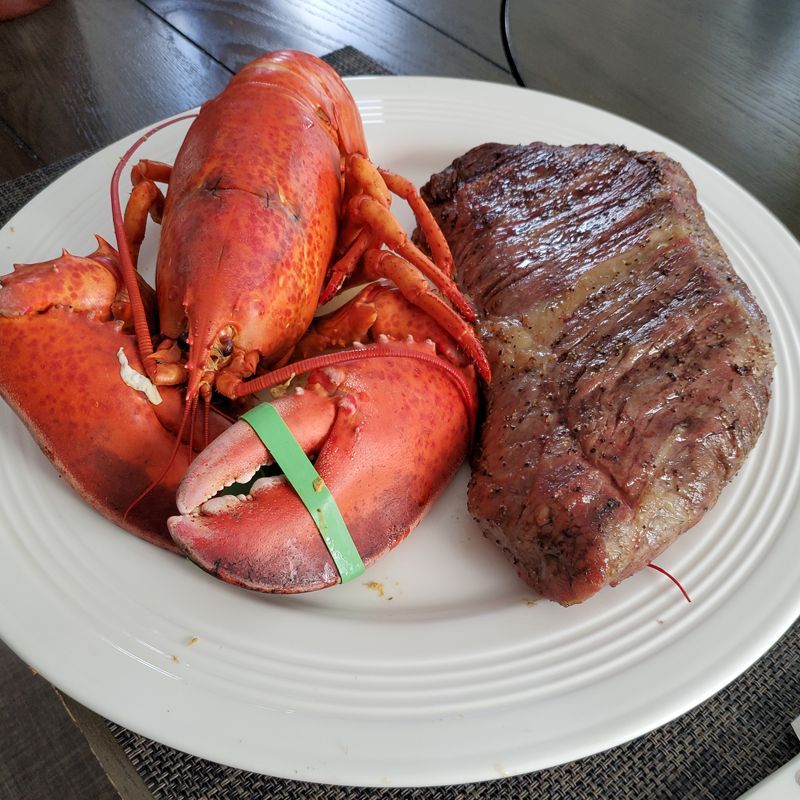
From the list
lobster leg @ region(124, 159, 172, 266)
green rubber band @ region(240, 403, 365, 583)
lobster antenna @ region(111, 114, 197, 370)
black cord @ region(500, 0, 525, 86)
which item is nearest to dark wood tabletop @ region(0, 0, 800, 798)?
black cord @ region(500, 0, 525, 86)

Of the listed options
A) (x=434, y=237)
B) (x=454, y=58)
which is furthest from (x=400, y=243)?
(x=454, y=58)

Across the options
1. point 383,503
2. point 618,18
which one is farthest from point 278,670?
point 618,18

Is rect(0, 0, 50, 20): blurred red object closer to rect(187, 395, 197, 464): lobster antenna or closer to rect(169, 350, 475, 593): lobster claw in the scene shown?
rect(187, 395, 197, 464): lobster antenna

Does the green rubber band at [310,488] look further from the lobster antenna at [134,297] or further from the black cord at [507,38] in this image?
the black cord at [507,38]

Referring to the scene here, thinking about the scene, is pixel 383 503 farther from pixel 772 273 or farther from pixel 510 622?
pixel 772 273

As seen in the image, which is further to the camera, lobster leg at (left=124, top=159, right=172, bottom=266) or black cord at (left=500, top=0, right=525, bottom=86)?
black cord at (left=500, top=0, right=525, bottom=86)
